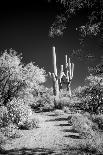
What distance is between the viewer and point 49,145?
13383 mm

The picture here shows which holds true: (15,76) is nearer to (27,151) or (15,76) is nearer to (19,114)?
(19,114)

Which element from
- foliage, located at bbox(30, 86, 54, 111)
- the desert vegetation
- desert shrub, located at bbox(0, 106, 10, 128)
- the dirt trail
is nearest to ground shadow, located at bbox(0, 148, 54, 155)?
the dirt trail

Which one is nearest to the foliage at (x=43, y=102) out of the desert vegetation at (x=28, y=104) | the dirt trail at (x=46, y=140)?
the desert vegetation at (x=28, y=104)

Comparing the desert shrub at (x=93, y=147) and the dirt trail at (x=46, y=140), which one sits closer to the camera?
the desert shrub at (x=93, y=147)

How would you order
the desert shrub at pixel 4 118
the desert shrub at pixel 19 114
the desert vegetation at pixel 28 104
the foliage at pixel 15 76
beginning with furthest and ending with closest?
the foliage at pixel 15 76
the desert shrub at pixel 19 114
the desert shrub at pixel 4 118
the desert vegetation at pixel 28 104

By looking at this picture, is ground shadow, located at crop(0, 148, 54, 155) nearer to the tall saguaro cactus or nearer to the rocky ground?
the rocky ground

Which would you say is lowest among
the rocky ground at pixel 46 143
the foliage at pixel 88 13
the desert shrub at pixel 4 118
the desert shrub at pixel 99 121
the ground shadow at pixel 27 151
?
the ground shadow at pixel 27 151

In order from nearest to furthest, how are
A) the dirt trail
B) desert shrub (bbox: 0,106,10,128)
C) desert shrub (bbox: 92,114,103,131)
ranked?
the dirt trail
desert shrub (bbox: 92,114,103,131)
desert shrub (bbox: 0,106,10,128)

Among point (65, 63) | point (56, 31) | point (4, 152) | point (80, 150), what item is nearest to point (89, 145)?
point (80, 150)

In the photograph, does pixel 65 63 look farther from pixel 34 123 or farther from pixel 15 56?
pixel 34 123

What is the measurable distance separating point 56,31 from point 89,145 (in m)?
6.45

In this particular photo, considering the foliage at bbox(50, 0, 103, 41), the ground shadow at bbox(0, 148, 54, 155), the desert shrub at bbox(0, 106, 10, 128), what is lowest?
the ground shadow at bbox(0, 148, 54, 155)

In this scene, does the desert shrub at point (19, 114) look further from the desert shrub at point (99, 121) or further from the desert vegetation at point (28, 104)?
the desert shrub at point (99, 121)

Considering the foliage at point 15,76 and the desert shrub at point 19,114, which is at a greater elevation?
the foliage at point 15,76
